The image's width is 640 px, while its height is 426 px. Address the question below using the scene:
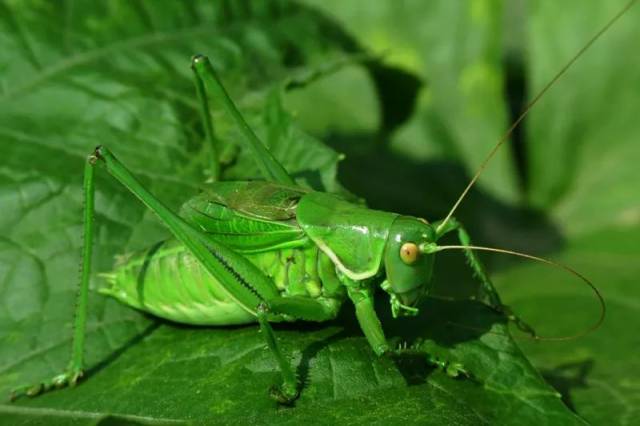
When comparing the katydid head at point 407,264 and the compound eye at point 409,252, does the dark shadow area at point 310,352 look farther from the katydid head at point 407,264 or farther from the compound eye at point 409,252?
the compound eye at point 409,252

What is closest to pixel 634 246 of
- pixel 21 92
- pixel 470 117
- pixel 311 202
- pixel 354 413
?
pixel 470 117

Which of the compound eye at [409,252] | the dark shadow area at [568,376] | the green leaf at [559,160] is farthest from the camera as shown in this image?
the green leaf at [559,160]

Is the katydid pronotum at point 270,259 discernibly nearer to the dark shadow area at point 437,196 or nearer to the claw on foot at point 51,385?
the claw on foot at point 51,385

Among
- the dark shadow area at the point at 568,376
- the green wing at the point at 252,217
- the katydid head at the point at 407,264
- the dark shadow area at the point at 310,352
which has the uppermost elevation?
the green wing at the point at 252,217

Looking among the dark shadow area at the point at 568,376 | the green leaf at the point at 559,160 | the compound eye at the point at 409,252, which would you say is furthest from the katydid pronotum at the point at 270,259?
the green leaf at the point at 559,160

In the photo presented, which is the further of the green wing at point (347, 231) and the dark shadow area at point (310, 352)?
the green wing at point (347, 231)

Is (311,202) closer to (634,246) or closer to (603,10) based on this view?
(634,246)

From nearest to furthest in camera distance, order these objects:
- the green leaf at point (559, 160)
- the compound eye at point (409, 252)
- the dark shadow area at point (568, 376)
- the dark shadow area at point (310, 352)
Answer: the dark shadow area at point (310, 352)
the compound eye at point (409, 252)
the dark shadow area at point (568, 376)
the green leaf at point (559, 160)

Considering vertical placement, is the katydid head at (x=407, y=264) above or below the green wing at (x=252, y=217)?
below

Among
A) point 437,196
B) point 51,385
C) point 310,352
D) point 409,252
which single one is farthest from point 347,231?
point 437,196
